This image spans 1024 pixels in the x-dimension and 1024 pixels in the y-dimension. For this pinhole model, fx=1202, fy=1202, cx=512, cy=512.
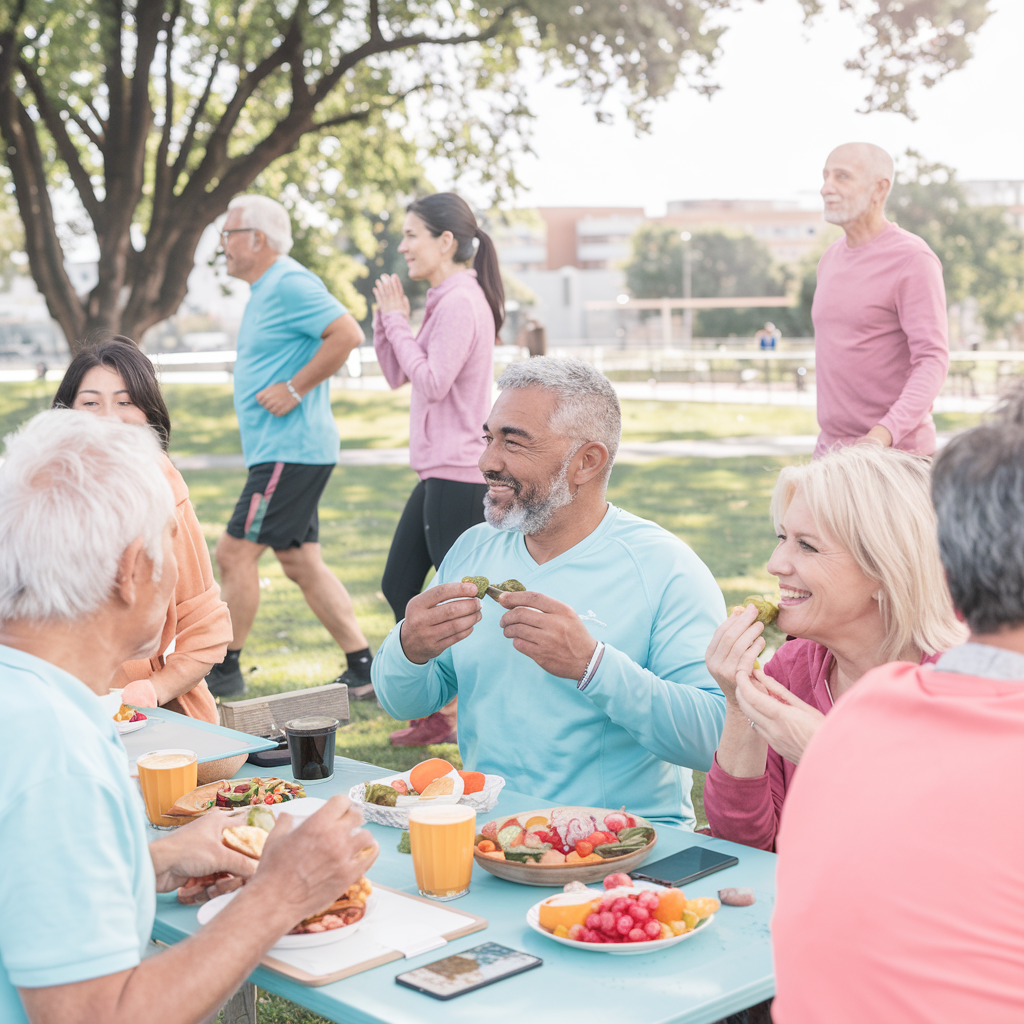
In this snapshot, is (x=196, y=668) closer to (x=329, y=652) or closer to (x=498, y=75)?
(x=329, y=652)

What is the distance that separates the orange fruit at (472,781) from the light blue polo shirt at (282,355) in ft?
13.3

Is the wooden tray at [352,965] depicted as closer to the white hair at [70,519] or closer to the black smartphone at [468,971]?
the black smartphone at [468,971]

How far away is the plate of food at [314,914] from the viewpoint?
73.3 inches

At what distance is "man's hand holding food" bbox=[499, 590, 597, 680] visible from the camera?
2758mm

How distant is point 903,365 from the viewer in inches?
195

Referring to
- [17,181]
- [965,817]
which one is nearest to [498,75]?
[17,181]

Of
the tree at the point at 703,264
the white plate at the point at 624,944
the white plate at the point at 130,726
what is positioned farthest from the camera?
the tree at the point at 703,264

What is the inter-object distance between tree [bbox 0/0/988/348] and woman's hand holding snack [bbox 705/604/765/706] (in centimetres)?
1076

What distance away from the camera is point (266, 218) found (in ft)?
20.9

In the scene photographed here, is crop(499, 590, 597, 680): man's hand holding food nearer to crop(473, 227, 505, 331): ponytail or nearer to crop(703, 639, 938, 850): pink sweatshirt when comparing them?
crop(703, 639, 938, 850): pink sweatshirt

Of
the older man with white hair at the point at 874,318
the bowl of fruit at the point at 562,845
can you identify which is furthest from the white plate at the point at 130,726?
the older man with white hair at the point at 874,318

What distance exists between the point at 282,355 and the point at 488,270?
1312 millimetres

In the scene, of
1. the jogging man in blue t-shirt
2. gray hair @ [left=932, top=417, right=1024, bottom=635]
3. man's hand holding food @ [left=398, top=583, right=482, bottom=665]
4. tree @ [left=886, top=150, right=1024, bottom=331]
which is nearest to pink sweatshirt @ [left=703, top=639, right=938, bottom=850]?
man's hand holding food @ [left=398, top=583, right=482, bottom=665]

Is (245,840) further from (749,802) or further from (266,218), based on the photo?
(266,218)
